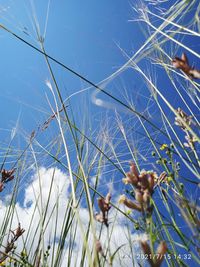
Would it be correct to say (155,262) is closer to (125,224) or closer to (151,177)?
(151,177)

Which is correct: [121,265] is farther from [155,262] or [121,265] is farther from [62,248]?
[155,262]

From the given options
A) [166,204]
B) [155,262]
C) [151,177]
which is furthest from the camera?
[166,204]

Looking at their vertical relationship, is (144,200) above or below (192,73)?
below

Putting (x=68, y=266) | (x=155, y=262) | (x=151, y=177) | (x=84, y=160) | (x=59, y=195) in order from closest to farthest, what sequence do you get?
(x=155, y=262) < (x=151, y=177) < (x=68, y=266) < (x=84, y=160) < (x=59, y=195)

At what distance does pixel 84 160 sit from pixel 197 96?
73 centimetres

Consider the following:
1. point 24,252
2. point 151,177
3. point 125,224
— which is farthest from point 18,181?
point 151,177

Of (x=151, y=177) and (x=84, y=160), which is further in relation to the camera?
(x=84, y=160)

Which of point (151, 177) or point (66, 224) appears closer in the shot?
point (151, 177)

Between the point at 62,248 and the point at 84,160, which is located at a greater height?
the point at 84,160

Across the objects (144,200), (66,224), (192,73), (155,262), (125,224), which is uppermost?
(125,224)

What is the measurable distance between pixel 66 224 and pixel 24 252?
23.6 inches

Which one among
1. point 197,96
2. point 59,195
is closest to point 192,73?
point 197,96

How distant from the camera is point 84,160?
1.93m

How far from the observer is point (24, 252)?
2111 millimetres
